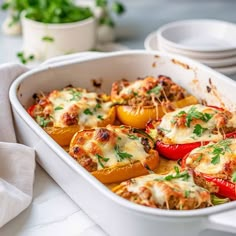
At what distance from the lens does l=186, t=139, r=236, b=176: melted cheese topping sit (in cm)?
256

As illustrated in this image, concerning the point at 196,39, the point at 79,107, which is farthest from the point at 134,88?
the point at 196,39

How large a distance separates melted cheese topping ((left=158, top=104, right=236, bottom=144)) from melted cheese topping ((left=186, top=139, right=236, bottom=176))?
16 cm

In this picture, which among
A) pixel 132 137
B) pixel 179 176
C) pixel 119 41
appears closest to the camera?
pixel 179 176

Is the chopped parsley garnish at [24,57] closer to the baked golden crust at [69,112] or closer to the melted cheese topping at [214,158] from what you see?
the baked golden crust at [69,112]

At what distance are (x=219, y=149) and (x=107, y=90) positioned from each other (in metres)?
0.99

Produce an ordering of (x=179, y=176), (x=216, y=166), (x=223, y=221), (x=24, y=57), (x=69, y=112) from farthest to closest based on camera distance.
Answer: (x=24, y=57), (x=69, y=112), (x=216, y=166), (x=179, y=176), (x=223, y=221)

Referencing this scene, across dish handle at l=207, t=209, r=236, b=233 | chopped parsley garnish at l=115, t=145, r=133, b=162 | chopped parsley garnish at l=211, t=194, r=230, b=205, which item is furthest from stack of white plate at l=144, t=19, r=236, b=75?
dish handle at l=207, t=209, r=236, b=233

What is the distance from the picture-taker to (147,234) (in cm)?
216

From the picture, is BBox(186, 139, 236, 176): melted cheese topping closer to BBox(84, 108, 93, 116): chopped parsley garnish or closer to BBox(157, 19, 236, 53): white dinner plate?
BBox(84, 108, 93, 116): chopped parsley garnish

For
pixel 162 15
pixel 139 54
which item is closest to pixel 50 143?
pixel 139 54

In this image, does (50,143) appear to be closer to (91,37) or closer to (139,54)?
(139,54)

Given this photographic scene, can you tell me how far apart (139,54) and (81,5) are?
1479 millimetres

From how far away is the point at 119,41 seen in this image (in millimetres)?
4828

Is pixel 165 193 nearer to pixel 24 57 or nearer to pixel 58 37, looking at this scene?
pixel 58 37
